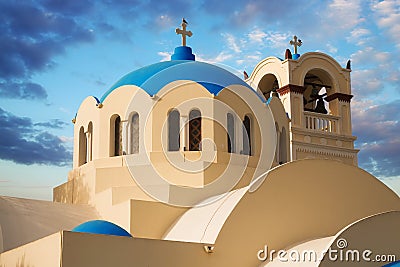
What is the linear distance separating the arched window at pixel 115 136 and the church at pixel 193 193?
0.03 metres

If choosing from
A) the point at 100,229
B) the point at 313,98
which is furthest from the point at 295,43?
the point at 100,229

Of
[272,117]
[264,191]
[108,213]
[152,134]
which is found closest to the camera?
[264,191]

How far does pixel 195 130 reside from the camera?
13336 mm

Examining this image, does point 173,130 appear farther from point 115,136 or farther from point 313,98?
point 313,98

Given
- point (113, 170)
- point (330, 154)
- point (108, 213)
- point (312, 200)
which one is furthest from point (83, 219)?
point (330, 154)

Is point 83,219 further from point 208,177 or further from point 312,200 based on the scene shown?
point 312,200

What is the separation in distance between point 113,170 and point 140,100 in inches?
62.4

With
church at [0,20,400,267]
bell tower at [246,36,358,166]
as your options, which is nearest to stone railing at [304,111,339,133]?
bell tower at [246,36,358,166]

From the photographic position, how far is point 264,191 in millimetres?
10406

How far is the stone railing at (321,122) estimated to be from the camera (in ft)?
81.1

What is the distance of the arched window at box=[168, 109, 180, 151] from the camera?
13.2 m

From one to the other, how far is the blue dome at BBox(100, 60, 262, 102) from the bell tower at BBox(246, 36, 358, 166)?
1000 centimetres

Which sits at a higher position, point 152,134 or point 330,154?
point 330,154

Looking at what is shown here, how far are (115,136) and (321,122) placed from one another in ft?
44.0
